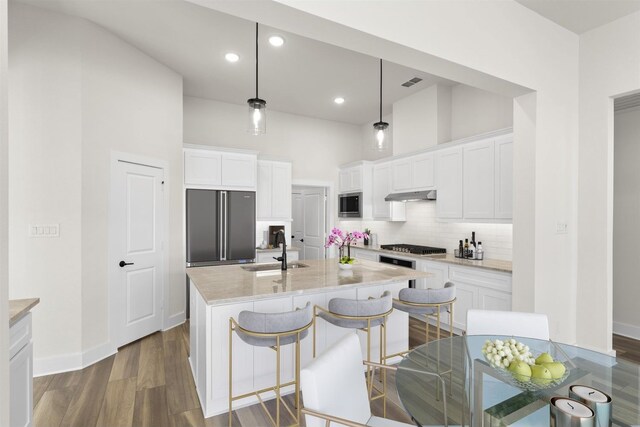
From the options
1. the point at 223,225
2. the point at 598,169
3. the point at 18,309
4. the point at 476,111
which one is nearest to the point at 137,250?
A: the point at 223,225

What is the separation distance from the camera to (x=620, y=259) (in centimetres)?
398

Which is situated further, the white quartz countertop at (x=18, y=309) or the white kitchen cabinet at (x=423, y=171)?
the white kitchen cabinet at (x=423, y=171)

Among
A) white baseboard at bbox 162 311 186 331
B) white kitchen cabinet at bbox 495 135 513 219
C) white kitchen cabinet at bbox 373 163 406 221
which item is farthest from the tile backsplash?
white baseboard at bbox 162 311 186 331

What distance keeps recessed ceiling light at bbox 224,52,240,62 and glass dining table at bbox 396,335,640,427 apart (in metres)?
3.70

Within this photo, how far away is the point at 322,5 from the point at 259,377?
2.57 meters

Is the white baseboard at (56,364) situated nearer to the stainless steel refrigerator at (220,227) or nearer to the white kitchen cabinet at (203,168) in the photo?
the stainless steel refrigerator at (220,227)

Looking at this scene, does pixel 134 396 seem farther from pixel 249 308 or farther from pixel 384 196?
pixel 384 196

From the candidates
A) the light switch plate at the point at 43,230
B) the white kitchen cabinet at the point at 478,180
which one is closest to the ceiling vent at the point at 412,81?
the white kitchen cabinet at the point at 478,180

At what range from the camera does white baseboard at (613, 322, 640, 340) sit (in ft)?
12.5

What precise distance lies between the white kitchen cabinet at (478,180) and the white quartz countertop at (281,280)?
4.76ft

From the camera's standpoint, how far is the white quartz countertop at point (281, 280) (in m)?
2.30

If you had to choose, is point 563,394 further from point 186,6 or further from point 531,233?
point 186,6

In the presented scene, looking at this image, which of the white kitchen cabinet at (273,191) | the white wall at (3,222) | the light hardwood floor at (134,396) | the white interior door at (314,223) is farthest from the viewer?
the white interior door at (314,223)

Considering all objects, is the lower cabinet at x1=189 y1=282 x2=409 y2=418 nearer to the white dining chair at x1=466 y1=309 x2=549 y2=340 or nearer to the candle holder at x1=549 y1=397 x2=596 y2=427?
the white dining chair at x1=466 y1=309 x2=549 y2=340
